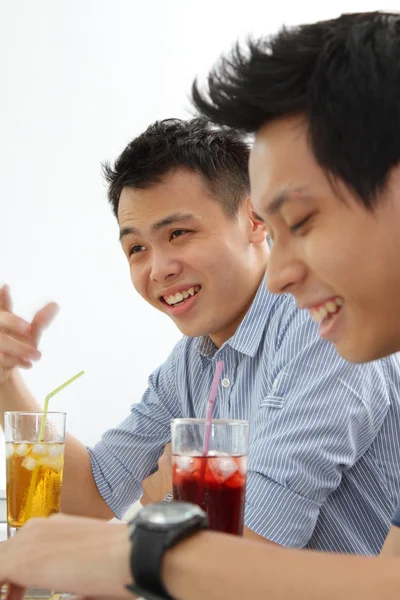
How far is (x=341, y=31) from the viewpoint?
120 cm

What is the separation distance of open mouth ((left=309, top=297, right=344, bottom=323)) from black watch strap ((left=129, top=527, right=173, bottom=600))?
0.46 m

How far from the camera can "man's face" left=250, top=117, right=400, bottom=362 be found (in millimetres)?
1130

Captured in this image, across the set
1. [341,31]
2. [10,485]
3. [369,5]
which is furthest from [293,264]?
[369,5]

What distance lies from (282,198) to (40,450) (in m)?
0.66

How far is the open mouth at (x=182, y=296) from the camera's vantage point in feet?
6.75

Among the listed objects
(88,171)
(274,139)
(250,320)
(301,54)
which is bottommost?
(250,320)

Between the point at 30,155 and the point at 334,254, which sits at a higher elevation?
the point at 30,155

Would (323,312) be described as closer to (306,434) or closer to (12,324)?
(306,434)

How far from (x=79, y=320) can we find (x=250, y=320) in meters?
1.35

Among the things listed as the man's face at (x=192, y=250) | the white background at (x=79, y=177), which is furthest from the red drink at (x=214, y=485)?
the white background at (x=79, y=177)

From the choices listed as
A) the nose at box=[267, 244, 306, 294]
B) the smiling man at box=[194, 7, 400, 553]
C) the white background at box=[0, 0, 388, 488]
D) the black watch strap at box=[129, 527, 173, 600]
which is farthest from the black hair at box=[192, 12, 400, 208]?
the white background at box=[0, 0, 388, 488]

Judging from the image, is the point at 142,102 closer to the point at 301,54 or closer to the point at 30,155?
the point at 30,155

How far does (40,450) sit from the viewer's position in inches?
59.3

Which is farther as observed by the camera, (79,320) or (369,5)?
(369,5)
